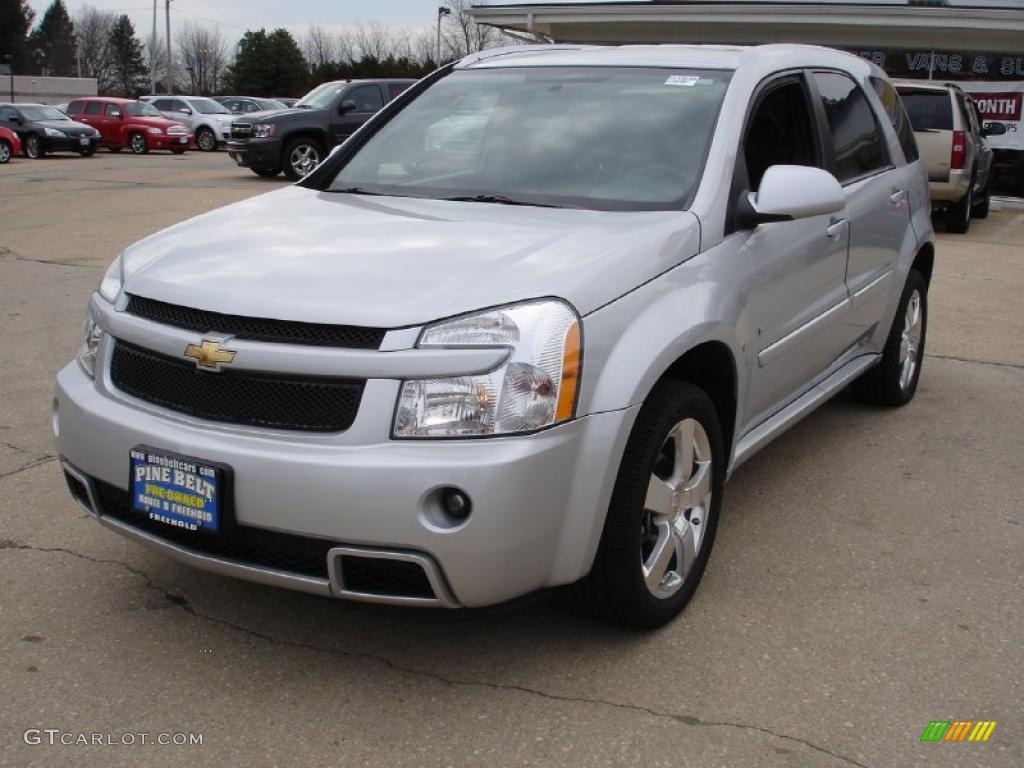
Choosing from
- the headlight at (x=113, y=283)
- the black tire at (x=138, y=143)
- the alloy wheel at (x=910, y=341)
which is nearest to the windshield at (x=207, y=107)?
the black tire at (x=138, y=143)

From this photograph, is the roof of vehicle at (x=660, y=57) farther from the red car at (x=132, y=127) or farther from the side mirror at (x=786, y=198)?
the red car at (x=132, y=127)

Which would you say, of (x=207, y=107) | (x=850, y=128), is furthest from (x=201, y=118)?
(x=850, y=128)

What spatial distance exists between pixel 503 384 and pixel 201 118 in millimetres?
31322

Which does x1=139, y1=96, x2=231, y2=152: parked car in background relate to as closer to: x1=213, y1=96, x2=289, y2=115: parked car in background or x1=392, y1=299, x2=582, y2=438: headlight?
x1=213, y1=96, x2=289, y2=115: parked car in background

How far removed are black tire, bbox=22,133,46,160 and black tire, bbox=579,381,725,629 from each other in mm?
26633

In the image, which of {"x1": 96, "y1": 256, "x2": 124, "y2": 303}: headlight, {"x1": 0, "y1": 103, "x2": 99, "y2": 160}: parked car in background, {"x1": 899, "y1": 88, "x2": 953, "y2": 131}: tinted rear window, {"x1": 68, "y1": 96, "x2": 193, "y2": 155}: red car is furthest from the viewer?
{"x1": 68, "y1": 96, "x2": 193, "y2": 155}: red car

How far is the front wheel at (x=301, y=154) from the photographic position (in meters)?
18.6

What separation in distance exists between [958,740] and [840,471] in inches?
82.3

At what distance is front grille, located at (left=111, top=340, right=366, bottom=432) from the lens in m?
2.72

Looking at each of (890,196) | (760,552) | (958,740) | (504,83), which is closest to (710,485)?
(760,552)

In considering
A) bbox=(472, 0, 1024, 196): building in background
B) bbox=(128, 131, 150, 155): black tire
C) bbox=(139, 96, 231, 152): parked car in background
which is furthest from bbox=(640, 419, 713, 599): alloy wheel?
bbox=(139, 96, 231, 152): parked car in background

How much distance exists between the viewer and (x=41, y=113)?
27312mm

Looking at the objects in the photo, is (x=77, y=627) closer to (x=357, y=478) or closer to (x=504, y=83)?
(x=357, y=478)

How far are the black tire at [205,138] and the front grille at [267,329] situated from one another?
30.6 metres
